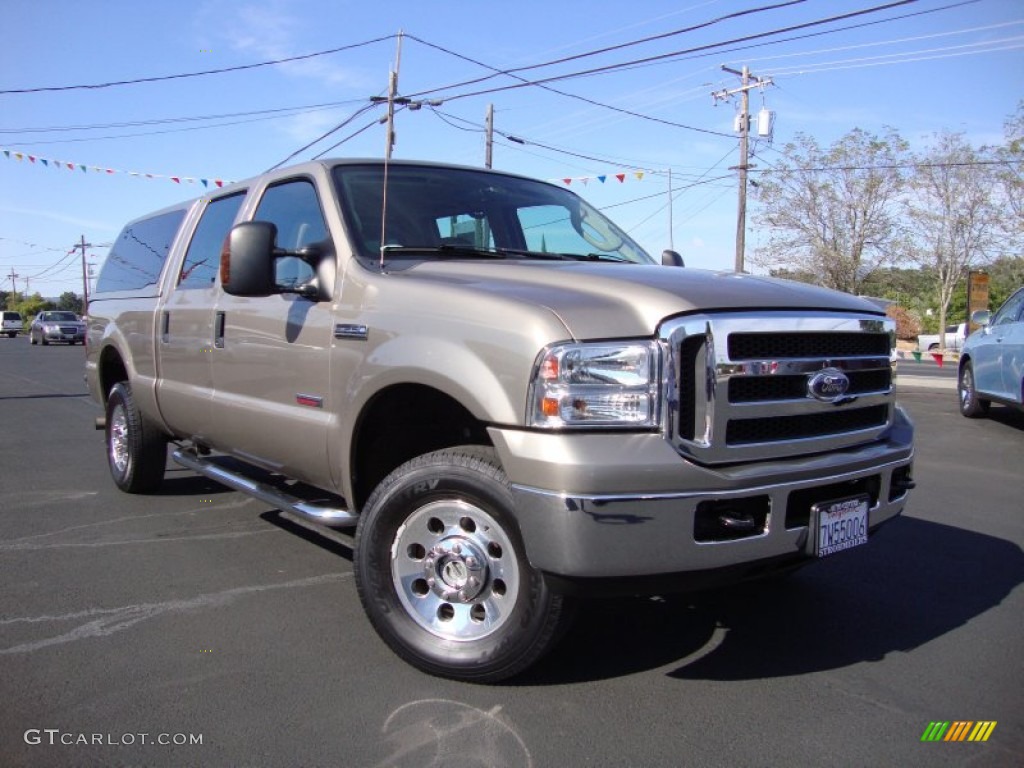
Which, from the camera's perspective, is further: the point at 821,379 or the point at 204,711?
the point at 821,379

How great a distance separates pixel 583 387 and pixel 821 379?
3.21 ft

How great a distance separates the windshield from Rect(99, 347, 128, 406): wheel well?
3.12 meters

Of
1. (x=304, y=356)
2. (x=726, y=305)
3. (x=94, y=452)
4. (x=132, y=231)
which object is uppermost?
(x=132, y=231)

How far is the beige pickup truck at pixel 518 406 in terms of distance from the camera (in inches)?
105

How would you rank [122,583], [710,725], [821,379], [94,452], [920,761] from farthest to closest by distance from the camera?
1. [94,452]
2. [122,583]
3. [821,379]
4. [710,725]
5. [920,761]

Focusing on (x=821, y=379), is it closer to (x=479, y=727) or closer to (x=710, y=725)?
(x=710, y=725)

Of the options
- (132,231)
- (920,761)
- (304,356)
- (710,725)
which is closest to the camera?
(920,761)

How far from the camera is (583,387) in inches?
105

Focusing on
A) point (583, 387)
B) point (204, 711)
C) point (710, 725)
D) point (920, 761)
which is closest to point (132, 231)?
point (204, 711)

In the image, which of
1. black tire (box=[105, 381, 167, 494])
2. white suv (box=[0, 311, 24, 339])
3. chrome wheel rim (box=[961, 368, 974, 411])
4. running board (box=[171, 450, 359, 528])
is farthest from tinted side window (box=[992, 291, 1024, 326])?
white suv (box=[0, 311, 24, 339])

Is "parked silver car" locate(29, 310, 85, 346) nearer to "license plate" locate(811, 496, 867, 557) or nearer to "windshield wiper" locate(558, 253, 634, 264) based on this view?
"windshield wiper" locate(558, 253, 634, 264)

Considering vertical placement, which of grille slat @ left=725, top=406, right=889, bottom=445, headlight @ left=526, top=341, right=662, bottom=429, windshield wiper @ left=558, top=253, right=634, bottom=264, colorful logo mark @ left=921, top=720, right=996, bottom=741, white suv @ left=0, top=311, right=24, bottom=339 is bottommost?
white suv @ left=0, top=311, right=24, bottom=339

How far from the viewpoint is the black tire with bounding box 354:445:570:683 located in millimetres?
2857

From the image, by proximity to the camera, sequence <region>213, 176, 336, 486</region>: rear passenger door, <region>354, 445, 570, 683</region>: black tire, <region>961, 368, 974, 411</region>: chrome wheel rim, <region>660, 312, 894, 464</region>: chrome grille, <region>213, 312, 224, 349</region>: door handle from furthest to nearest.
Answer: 1. <region>961, 368, 974, 411</region>: chrome wheel rim
2. <region>213, 312, 224, 349</region>: door handle
3. <region>213, 176, 336, 486</region>: rear passenger door
4. <region>354, 445, 570, 683</region>: black tire
5. <region>660, 312, 894, 464</region>: chrome grille
